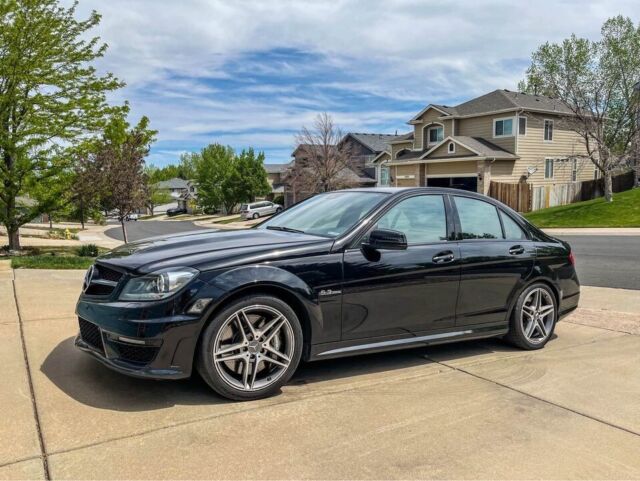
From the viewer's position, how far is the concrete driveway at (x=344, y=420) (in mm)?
3082

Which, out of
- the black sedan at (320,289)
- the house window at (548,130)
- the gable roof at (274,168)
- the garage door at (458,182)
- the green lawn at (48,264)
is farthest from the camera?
the gable roof at (274,168)

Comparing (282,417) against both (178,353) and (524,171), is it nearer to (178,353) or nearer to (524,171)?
(178,353)

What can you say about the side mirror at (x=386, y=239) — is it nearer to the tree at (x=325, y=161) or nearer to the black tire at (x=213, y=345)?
the black tire at (x=213, y=345)

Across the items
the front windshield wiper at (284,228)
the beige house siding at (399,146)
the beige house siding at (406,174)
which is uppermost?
the beige house siding at (399,146)

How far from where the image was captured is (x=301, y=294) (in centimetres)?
412

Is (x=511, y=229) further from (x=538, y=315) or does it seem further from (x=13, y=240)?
(x=13, y=240)

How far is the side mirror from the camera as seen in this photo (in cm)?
432

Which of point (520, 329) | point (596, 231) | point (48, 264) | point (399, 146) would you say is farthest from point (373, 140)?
point (520, 329)

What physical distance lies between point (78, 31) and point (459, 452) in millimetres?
14870

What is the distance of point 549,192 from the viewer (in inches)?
1427

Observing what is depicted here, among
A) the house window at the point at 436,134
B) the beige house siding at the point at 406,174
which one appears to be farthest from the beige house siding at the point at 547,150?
the beige house siding at the point at 406,174

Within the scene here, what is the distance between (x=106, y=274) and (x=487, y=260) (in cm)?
336

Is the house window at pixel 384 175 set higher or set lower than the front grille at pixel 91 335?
higher

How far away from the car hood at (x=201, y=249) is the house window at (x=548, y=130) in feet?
119
